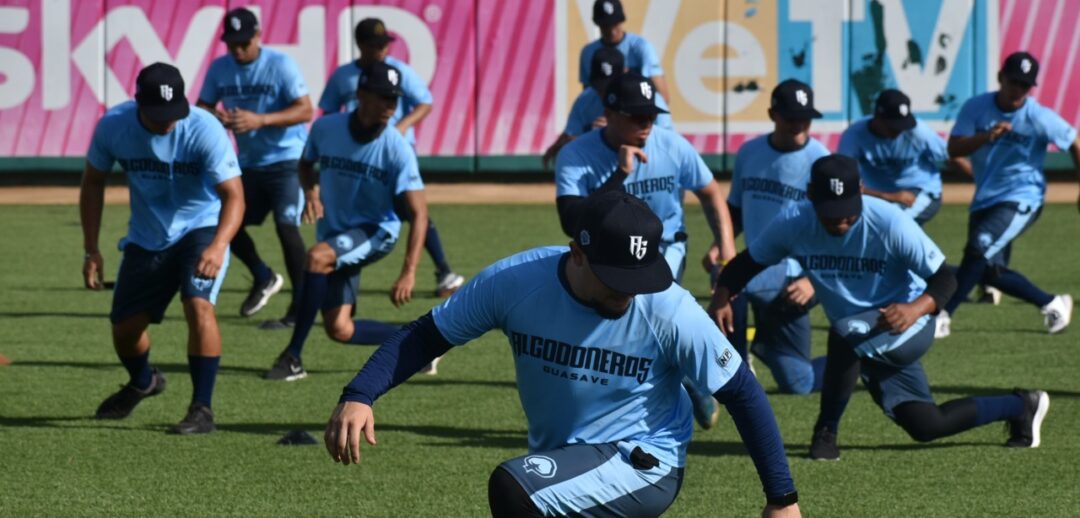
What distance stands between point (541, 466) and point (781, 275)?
572 cm

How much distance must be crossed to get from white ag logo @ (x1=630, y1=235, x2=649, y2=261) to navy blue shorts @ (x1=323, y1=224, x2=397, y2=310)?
20.6 ft

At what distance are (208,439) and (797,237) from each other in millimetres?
3302

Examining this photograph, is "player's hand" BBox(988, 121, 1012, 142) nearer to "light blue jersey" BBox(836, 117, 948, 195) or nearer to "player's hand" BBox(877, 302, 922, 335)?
"light blue jersey" BBox(836, 117, 948, 195)

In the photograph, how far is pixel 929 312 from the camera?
29.4 feet

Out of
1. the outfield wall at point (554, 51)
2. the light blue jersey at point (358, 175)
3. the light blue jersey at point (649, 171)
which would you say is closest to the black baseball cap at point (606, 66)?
the light blue jersey at point (358, 175)

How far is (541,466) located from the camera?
5.78 meters

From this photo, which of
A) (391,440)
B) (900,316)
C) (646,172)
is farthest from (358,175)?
(900,316)

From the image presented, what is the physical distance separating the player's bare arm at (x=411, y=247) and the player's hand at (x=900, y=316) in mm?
2842

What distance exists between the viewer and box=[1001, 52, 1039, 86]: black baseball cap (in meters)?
13.3

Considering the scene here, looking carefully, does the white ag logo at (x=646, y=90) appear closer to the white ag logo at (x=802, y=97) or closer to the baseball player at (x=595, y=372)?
the white ag logo at (x=802, y=97)

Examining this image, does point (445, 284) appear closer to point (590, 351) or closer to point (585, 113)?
point (585, 113)

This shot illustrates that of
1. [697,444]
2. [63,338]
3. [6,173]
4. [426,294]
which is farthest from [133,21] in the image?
[697,444]

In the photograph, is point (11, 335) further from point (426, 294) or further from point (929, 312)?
point (929, 312)

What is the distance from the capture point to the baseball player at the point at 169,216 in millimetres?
9945
